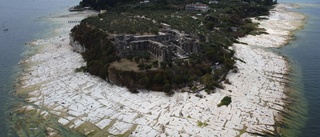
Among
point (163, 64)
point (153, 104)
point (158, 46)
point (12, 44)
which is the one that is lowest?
point (153, 104)

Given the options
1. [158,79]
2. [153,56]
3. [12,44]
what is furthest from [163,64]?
[12,44]

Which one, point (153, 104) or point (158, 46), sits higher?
point (158, 46)

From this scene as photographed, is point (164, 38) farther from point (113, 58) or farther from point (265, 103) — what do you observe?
point (265, 103)

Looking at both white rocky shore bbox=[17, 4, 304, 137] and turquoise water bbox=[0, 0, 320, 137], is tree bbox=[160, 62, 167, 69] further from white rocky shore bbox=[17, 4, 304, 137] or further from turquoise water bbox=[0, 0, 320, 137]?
turquoise water bbox=[0, 0, 320, 137]

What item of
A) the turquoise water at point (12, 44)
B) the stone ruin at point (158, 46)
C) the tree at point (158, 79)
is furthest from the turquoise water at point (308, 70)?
the turquoise water at point (12, 44)

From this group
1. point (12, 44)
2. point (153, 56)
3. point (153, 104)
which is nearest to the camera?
point (153, 104)

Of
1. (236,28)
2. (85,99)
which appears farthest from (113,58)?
(236,28)

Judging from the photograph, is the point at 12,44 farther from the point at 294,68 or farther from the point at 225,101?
the point at 294,68

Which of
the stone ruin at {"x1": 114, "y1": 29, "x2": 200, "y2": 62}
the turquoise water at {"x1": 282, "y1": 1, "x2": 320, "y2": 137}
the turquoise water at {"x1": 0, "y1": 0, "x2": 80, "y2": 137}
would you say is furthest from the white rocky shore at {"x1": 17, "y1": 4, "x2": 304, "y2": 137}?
the stone ruin at {"x1": 114, "y1": 29, "x2": 200, "y2": 62}
